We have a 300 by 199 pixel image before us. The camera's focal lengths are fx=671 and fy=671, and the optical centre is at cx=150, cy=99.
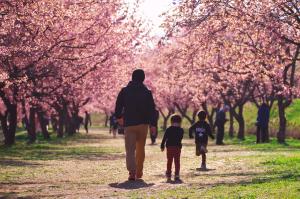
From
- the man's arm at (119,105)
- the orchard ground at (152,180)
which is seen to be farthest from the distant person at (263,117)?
the man's arm at (119,105)

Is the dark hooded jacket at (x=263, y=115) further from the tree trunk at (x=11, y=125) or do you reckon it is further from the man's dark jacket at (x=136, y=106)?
the man's dark jacket at (x=136, y=106)

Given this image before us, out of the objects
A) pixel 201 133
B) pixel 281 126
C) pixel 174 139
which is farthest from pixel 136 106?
pixel 281 126

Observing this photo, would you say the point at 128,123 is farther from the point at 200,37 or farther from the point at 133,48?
the point at 133,48

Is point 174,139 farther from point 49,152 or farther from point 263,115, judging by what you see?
point 263,115

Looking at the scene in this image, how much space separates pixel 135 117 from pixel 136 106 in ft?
0.81

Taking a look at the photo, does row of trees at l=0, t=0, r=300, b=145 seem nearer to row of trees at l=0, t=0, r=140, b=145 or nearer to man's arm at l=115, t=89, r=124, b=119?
row of trees at l=0, t=0, r=140, b=145

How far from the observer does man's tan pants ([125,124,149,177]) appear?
14867mm

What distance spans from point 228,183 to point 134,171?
82.8 inches

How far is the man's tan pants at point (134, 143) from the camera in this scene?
14867mm

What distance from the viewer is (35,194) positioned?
44.5 ft

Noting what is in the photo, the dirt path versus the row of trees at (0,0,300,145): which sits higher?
the row of trees at (0,0,300,145)

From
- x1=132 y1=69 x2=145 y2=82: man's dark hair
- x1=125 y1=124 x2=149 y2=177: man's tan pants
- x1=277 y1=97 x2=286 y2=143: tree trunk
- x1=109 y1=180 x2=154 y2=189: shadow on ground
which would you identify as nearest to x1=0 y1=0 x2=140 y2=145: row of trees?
x1=132 y1=69 x2=145 y2=82: man's dark hair

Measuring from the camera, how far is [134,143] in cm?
1498

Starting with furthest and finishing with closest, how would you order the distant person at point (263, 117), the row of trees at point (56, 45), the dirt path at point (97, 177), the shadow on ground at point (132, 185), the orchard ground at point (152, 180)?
the distant person at point (263, 117), the row of trees at point (56, 45), the shadow on ground at point (132, 185), the dirt path at point (97, 177), the orchard ground at point (152, 180)
